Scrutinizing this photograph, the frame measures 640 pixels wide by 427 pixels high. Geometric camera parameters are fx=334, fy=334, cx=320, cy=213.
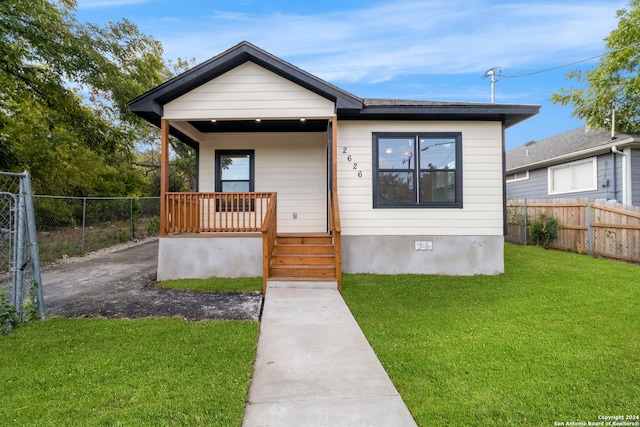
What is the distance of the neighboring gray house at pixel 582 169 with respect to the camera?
33.1ft

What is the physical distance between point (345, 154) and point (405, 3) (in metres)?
8.89

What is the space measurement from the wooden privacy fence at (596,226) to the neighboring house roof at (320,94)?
4.02m

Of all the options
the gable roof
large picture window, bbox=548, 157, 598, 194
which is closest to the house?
the gable roof

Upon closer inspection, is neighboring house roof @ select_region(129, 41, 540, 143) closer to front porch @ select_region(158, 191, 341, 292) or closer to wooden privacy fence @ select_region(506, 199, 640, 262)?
front porch @ select_region(158, 191, 341, 292)

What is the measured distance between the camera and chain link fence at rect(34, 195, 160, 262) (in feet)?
27.8

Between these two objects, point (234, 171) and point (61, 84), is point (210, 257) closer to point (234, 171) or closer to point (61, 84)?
point (234, 171)

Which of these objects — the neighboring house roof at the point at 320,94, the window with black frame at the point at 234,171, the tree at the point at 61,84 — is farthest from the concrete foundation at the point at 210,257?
the tree at the point at 61,84

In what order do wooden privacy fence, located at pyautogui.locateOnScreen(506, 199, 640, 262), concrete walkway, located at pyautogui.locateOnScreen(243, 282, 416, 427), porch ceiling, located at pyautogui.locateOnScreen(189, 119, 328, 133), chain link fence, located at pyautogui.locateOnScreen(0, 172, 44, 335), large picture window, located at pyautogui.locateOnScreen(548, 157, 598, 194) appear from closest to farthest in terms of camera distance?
concrete walkway, located at pyautogui.locateOnScreen(243, 282, 416, 427), chain link fence, located at pyautogui.locateOnScreen(0, 172, 44, 335), porch ceiling, located at pyautogui.locateOnScreen(189, 119, 328, 133), wooden privacy fence, located at pyautogui.locateOnScreen(506, 199, 640, 262), large picture window, located at pyautogui.locateOnScreen(548, 157, 598, 194)

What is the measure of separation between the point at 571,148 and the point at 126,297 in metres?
14.6

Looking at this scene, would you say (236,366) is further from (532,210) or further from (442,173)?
(532,210)

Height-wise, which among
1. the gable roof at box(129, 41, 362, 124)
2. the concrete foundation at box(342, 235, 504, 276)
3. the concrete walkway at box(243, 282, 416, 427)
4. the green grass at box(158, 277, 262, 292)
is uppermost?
the gable roof at box(129, 41, 362, 124)

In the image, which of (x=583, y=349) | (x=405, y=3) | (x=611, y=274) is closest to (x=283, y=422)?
(x=583, y=349)

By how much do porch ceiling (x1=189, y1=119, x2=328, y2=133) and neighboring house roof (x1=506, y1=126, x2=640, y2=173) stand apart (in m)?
9.12

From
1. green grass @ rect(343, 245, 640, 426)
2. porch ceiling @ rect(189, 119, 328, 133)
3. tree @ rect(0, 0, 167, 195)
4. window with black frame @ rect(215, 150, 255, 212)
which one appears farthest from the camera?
window with black frame @ rect(215, 150, 255, 212)
